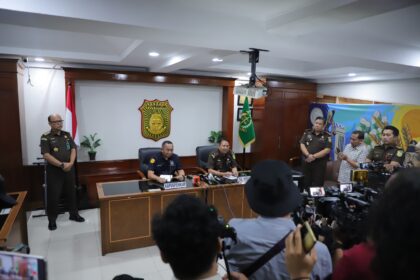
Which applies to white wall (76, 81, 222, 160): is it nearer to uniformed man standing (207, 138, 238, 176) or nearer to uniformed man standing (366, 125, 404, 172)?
uniformed man standing (207, 138, 238, 176)

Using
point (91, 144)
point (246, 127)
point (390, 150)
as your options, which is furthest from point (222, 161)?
point (91, 144)

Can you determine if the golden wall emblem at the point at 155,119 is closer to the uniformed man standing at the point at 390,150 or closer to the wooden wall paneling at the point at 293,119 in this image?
the wooden wall paneling at the point at 293,119

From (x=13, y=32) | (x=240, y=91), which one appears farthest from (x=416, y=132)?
(x=13, y=32)

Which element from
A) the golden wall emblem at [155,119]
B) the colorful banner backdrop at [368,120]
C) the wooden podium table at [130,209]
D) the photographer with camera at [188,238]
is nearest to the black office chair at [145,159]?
the wooden podium table at [130,209]

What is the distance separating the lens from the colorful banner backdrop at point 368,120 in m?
4.12

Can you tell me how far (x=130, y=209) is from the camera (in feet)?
10.3

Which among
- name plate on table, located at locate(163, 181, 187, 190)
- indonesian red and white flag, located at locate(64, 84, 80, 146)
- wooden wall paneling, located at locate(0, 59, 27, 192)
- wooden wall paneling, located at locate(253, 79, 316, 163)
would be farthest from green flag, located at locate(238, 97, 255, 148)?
wooden wall paneling, located at locate(0, 59, 27, 192)

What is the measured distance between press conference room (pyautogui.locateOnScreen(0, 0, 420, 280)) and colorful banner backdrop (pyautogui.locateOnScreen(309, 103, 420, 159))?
0.07 feet

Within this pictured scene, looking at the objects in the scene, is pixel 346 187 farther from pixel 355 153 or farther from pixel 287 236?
pixel 287 236

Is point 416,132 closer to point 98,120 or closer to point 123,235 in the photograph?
point 123,235

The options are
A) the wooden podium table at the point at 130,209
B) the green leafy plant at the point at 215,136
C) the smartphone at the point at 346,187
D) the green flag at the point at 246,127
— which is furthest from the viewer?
the green leafy plant at the point at 215,136

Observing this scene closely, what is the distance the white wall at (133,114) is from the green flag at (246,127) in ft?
1.80

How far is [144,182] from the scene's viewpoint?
356 centimetres

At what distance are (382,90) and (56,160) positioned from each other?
17.6ft
